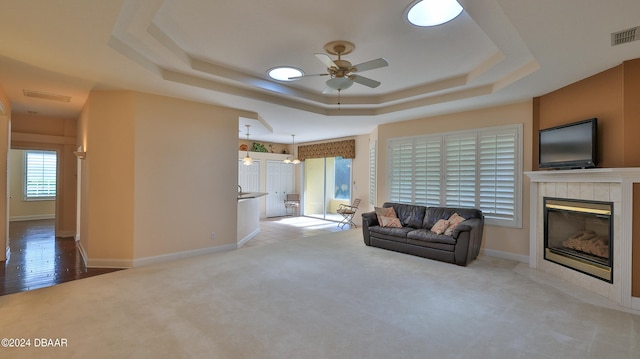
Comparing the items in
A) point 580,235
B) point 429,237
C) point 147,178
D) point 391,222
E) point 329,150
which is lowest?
point 429,237

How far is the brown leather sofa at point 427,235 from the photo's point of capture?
444cm

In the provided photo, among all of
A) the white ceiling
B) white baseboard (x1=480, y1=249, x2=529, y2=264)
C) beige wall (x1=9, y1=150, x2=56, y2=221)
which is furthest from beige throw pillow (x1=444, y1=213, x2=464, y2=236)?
beige wall (x1=9, y1=150, x2=56, y2=221)

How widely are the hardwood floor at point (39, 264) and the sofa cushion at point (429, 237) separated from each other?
4654 millimetres

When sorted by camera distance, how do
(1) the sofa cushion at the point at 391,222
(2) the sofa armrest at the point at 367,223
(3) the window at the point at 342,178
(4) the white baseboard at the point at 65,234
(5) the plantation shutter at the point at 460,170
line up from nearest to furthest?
(5) the plantation shutter at the point at 460,170 < (1) the sofa cushion at the point at 391,222 < (2) the sofa armrest at the point at 367,223 < (4) the white baseboard at the point at 65,234 < (3) the window at the point at 342,178

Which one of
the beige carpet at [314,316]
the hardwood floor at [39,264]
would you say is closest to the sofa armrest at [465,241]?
the beige carpet at [314,316]

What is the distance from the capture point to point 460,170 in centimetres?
545

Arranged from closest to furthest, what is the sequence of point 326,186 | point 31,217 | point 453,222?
point 453,222 < point 31,217 < point 326,186

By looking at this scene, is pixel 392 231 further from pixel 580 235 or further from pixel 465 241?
pixel 580 235

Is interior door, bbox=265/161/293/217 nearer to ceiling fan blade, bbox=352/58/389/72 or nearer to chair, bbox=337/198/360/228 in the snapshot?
chair, bbox=337/198/360/228

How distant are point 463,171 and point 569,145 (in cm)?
174

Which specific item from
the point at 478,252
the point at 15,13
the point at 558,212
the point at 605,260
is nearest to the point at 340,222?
the point at 478,252

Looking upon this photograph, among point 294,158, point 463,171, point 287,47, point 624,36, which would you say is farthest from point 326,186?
point 624,36

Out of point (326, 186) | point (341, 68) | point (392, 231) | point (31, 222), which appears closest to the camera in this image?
point (341, 68)

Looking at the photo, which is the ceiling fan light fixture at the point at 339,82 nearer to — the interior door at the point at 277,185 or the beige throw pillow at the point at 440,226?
the beige throw pillow at the point at 440,226
